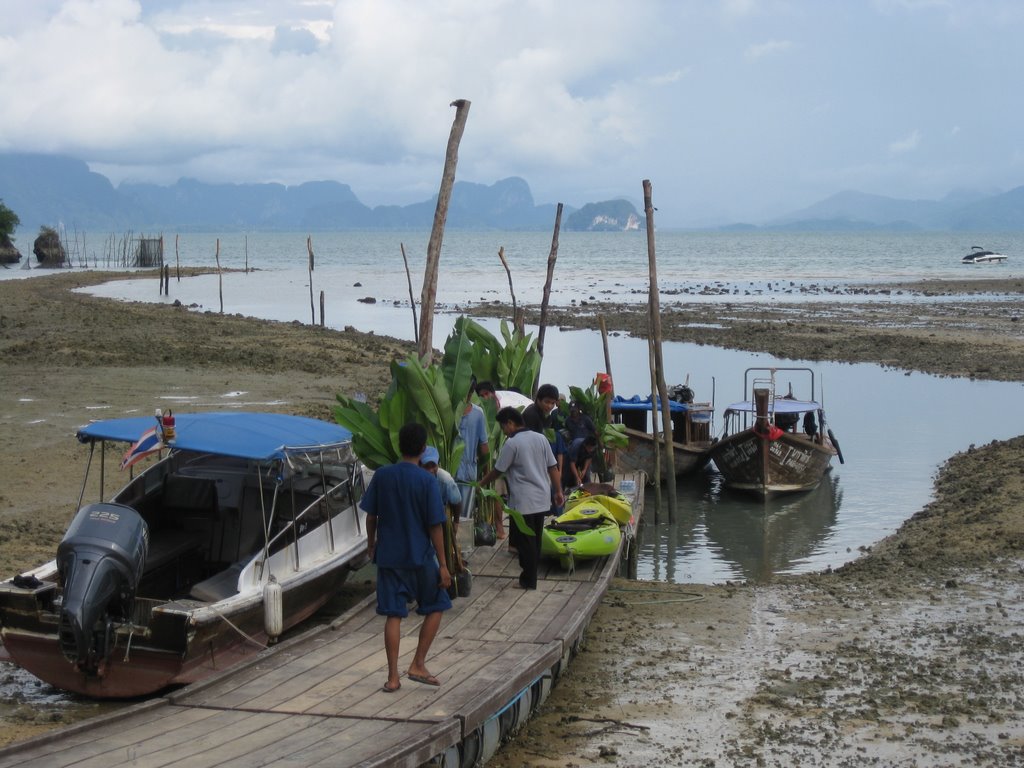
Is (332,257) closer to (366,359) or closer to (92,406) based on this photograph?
(366,359)

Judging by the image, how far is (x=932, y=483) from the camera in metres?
17.3

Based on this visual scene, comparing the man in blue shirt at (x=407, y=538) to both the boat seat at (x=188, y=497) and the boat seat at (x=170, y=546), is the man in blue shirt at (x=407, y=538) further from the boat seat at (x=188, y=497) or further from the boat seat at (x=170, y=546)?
the boat seat at (x=188, y=497)

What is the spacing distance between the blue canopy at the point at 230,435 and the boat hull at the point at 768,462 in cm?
858

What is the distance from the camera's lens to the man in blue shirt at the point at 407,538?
21.2 feet

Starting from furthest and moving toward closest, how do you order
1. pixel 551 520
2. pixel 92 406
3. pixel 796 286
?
pixel 796 286 → pixel 92 406 → pixel 551 520

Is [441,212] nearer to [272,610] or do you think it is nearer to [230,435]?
[230,435]

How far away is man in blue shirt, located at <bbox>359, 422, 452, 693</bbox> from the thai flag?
95.5 inches

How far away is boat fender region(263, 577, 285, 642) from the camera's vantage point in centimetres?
848

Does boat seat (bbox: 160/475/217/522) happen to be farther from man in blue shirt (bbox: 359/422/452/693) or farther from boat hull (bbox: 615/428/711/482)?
boat hull (bbox: 615/428/711/482)

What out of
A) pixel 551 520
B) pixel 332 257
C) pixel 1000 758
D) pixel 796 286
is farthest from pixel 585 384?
pixel 332 257

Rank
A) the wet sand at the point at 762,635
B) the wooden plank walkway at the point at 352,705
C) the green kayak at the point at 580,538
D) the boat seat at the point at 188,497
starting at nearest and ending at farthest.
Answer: the wooden plank walkway at the point at 352,705 < the wet sand at the point at 762,635 < the green kayak at the point at 580,538 < the boat seat at the point at 188,497

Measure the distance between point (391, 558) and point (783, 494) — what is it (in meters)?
11.3

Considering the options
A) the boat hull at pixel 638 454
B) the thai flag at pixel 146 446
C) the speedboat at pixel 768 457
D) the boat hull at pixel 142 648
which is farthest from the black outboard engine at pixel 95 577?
the speedboat at pixel 768 457

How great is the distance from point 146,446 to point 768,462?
33.8 feet
